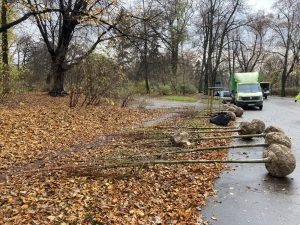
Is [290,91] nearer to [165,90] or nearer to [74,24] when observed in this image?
[165,90]

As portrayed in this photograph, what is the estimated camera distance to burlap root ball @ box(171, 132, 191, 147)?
9.95 metres

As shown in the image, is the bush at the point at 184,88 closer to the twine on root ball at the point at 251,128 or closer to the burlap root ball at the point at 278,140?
the twine on root ball at the point at 251,128

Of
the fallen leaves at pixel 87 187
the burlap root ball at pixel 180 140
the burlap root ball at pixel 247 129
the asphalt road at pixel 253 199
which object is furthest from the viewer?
the burlap root ball at pixel 247 129

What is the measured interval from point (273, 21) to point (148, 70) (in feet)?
80.3

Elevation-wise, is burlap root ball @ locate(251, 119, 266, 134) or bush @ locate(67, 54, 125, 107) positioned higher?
bush @ locate(67, 54, 125, 107)

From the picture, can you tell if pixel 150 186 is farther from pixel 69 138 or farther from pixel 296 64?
pixel 296 64

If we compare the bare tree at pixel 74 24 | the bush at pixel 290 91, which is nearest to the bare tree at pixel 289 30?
the bush at pixel 290 91

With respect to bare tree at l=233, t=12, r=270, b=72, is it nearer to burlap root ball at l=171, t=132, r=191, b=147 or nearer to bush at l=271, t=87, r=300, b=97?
bush at l=271, t=87, r=300, b=97

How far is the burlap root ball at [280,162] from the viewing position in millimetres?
7875

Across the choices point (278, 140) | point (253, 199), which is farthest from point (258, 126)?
point (253, 199)

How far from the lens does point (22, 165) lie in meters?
7.89

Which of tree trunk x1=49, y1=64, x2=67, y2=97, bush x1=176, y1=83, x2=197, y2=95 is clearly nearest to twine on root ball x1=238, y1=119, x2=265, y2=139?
tree trunk x1=49, y1=64, x2=67, y2=97

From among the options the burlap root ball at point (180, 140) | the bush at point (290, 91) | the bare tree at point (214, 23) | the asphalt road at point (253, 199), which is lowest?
the asphalt road at point (253, 199)

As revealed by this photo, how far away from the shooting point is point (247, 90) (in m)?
28.1
